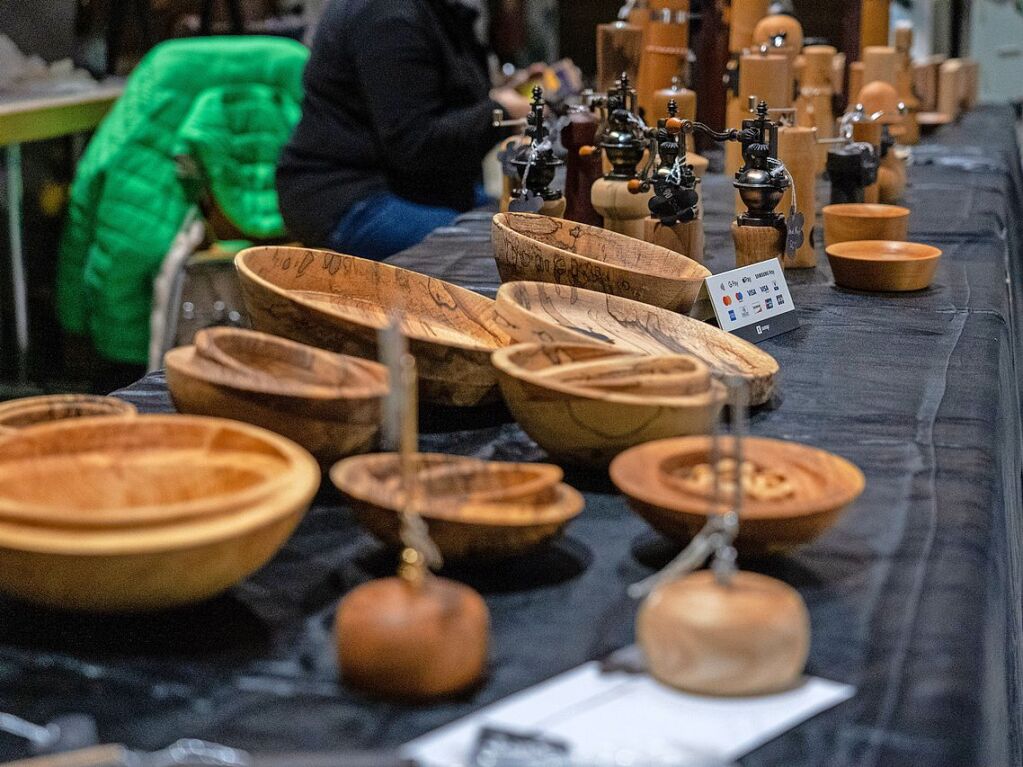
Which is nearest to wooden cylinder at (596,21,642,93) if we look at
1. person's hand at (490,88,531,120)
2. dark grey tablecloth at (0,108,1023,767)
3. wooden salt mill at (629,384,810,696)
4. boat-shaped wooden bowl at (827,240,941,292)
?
person's hand at (490,88,531,120)

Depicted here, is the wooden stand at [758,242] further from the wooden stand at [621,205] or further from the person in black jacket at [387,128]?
the person in black jacket at [387,128]

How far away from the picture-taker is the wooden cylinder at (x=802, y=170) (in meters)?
1.85

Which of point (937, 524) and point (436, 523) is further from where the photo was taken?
point (937, 524)

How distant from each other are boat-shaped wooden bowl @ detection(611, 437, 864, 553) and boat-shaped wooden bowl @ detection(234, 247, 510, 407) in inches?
11.0

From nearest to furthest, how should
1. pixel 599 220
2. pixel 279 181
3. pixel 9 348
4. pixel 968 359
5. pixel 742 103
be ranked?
pixel 968 359
pixel 599 220
pixel 742 103
pixel 279 181
pixel 9 348

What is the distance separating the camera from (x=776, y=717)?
66cm

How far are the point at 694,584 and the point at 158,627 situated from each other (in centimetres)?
32

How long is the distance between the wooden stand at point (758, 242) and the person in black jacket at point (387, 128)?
109cm

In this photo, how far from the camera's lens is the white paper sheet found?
626mm

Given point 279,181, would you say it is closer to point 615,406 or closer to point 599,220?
point 599,220

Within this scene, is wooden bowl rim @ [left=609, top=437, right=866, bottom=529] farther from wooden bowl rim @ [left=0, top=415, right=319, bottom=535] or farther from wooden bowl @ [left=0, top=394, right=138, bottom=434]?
wooden bowl @ [left=0, top=394, right=138, bottom=434]

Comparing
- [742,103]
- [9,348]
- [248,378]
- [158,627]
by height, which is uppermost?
[742,103]

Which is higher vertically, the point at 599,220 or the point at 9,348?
the point at 599,220

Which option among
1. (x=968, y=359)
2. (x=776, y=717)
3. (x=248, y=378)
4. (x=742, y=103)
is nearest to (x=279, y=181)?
(x=742, y=103)
